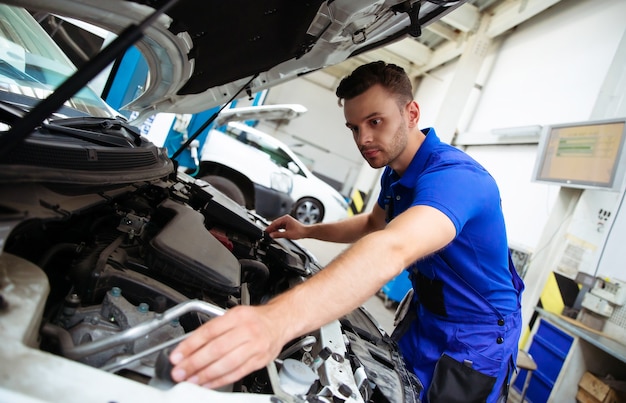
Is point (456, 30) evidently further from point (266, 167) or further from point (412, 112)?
point (412, 112)

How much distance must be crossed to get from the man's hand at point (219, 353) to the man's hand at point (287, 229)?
115cm

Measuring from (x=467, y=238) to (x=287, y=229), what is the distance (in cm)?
88

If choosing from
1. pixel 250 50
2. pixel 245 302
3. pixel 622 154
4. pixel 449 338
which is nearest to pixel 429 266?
pixel 449 338

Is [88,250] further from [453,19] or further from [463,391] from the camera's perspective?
[453,19]

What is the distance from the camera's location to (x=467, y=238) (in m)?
1.25

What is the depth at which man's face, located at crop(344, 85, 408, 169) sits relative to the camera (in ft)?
4.31

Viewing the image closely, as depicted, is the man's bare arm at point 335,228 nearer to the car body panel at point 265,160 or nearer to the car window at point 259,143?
the car body panel at point 265,160

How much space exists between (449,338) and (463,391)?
0.18 meters

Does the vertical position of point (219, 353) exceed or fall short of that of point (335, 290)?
it falls short

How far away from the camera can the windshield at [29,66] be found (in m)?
1.28

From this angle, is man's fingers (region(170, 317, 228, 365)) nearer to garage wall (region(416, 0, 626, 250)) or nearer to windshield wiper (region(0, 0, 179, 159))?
windshield wiper (region(0, 0, 179, 159))

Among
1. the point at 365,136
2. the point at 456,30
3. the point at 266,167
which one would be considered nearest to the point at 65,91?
the point at 365,136

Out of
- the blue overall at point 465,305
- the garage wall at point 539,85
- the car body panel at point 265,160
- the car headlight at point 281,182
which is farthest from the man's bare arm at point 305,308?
the car headlight at point 281,182

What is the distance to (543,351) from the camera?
10.2ft
